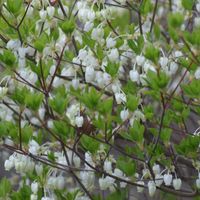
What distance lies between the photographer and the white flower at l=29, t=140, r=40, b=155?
2987 mm

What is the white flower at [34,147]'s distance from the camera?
9.80 feet

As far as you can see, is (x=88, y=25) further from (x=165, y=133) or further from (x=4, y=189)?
(x=4, y=189)

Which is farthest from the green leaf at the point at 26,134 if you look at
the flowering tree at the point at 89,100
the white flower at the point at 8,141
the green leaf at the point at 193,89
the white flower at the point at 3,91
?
the green leaf at the point at 193,89

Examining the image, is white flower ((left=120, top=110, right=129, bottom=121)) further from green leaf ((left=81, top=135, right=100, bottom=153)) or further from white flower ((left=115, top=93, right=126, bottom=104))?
green leaf ((left=81, top=135, right=100, bottom=153))

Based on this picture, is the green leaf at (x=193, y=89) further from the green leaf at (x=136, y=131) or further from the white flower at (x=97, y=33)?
the white flower at (x=97, y=33)

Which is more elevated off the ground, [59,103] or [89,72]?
[89,72]

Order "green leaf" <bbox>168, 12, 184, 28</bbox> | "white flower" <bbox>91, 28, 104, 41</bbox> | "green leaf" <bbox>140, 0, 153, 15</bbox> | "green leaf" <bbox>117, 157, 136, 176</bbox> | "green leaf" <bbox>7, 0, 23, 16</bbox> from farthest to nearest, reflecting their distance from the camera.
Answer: "green leaf" <bbox>140, 0, 153, 15</bbox>
"white flower" <bbox>91, 28, 104, 41</bbox>
"green leaf" <bbox>117, 157, 136, 176</bbox>
"green leaf" <bbox>7, 0, 23, 16</bbox>
"green leaf" <bbox>168, 12, 184, 28</bbox>

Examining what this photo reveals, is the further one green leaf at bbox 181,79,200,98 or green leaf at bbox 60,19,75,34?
green leaf at bbox 60,19,75,34

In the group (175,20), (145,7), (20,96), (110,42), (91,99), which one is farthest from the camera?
(145,7)

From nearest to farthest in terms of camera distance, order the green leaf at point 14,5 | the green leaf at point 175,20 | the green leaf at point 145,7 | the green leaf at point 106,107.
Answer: the green leaf at point 175,20, the green leaf at point 106,107, the green leaf at point 14,5, the green leaf at point 145,7

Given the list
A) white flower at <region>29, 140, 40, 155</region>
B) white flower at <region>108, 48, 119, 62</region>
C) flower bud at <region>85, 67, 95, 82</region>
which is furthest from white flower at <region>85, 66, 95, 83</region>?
white flower at <region>29, 140, 40, 155</region>

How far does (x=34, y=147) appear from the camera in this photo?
300cm

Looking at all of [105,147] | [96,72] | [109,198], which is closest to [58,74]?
[96,72]

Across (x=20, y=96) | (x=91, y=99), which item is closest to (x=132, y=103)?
(x=91, y=99)
